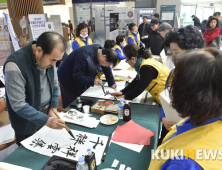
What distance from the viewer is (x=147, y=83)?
181 centimetres

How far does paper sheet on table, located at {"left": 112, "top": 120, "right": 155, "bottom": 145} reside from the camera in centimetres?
129

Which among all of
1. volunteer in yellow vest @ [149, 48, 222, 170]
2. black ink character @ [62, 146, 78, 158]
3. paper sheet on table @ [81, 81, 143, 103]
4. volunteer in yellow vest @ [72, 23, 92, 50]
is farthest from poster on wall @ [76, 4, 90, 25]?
volunteer in yellow vest @ [149, 48, 222, 170]

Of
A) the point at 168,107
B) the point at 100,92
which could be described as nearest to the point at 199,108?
the point at 168,107

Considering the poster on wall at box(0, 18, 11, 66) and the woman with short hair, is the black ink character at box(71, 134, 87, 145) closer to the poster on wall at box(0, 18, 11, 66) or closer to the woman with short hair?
the poster on wall at box(0, 18, 11, 66)

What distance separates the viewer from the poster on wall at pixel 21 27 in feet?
10.7

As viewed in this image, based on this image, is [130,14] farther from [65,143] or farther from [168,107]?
[65,143]

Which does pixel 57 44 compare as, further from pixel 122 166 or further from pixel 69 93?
Result: pixel 69 93

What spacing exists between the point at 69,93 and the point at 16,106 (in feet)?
3.71

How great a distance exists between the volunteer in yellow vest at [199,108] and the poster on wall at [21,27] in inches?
140

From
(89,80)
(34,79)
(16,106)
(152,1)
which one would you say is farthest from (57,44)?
(152,1)

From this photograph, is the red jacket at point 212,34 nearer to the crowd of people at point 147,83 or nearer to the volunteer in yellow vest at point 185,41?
the crowd of people at point 147,83

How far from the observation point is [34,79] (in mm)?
1365

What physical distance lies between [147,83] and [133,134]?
2.18 feet

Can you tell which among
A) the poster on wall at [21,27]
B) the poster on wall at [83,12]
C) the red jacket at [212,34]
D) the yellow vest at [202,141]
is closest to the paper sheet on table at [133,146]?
the yellow vest at [202,141]
